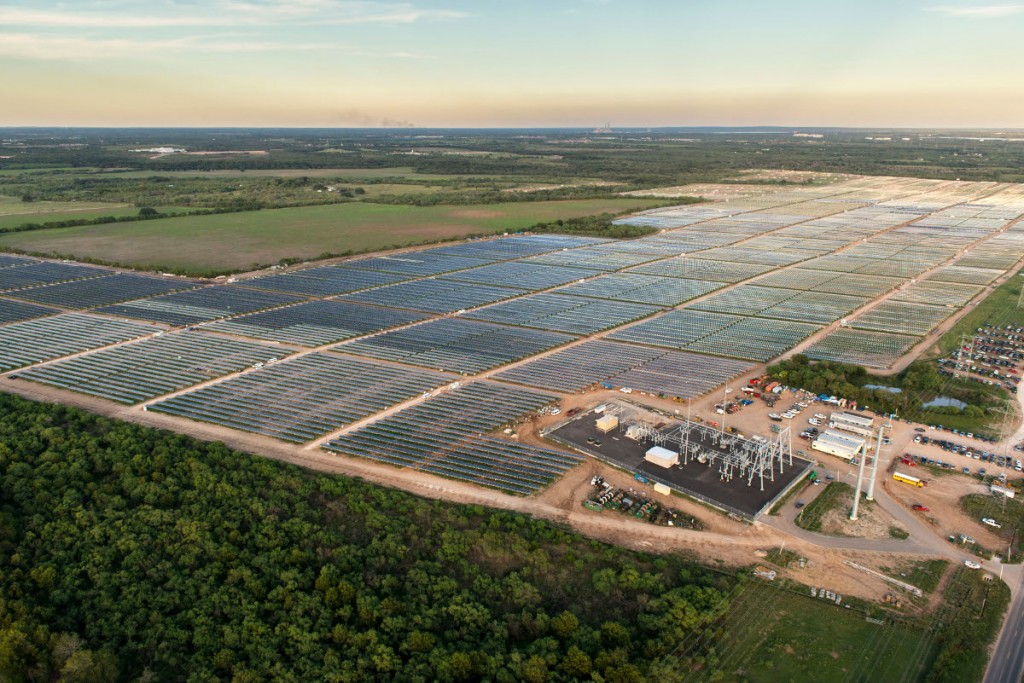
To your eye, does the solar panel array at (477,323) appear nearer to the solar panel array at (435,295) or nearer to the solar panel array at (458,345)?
the solar panel array at (458,345)

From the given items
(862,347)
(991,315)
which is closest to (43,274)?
(862,347)

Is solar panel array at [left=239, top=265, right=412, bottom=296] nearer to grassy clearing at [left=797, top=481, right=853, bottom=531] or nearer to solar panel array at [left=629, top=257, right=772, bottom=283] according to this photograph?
solar panel array at [left=629, top=257, right=772, bottom=283]

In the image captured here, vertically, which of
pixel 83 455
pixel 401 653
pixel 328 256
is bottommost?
pixel 401 653

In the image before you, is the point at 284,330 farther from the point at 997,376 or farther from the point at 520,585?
the point at 997,376

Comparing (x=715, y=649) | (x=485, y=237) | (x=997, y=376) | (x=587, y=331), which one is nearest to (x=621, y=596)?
(x=715, y=649)

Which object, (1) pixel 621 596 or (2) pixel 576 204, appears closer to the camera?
(1) pixel 621 596

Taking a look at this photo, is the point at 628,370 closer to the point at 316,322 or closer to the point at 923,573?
the point at 923,573
